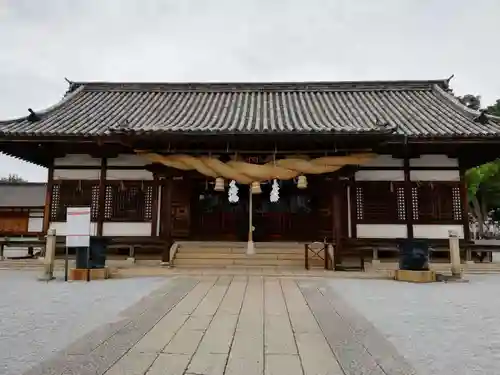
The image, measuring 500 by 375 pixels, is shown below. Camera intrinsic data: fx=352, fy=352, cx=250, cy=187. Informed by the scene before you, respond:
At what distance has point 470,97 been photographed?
49.4m

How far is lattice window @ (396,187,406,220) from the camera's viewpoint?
11297mm

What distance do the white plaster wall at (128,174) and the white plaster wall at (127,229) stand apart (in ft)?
5.05

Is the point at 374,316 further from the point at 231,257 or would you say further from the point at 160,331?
the point at 231,257

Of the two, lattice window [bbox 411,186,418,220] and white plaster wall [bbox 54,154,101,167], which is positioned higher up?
white plaster wall [bbox 54,154,101,167]

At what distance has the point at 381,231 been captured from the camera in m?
11.3

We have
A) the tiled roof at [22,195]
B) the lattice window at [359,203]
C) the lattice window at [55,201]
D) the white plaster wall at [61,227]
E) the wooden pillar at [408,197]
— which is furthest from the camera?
the tiled roof at [22,195]

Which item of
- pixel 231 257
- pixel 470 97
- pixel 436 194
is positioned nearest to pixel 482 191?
pixel 470 97

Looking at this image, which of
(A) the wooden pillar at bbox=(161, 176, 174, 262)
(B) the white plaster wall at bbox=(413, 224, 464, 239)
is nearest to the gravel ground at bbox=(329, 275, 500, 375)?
(B) the white plaster wall at bbox=(413, 224, 464, 239)

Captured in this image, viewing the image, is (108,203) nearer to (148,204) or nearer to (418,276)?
(148,204)

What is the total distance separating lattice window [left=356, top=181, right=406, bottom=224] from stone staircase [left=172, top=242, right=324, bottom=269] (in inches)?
91.1

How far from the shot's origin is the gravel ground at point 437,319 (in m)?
3.40

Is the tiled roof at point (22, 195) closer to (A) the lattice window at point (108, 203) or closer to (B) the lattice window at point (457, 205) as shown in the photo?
(A) the lattice window at point (108, 203)

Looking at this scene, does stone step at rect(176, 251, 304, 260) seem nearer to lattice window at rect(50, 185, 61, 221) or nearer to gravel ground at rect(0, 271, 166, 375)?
gravel ground at rect(0, 271, 166, 375)

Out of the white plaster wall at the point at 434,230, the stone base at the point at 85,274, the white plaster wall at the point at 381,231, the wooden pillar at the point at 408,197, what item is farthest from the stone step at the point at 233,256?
the white plaster wall at the point at 434,230
